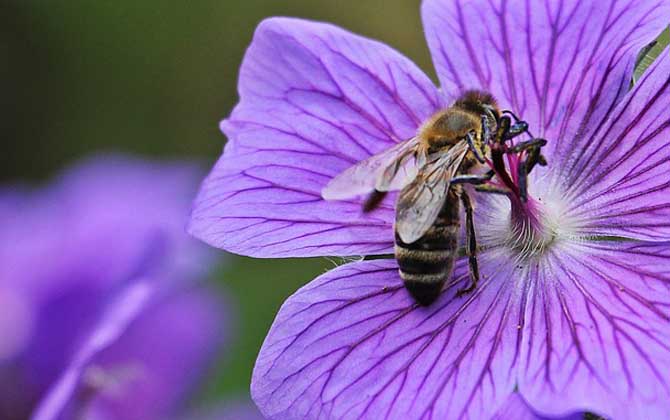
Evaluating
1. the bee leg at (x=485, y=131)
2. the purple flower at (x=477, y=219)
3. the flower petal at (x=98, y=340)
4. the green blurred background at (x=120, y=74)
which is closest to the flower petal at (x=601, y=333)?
the purple flower at (x=477, y=219)

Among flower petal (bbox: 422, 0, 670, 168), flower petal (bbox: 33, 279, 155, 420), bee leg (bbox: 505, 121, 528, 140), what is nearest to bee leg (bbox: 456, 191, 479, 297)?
bee leg (bbox: 505, 121, 528, 140)

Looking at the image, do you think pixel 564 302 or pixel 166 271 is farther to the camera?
pixel 166 271

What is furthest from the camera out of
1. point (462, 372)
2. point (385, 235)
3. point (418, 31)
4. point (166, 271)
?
point (418, 31)

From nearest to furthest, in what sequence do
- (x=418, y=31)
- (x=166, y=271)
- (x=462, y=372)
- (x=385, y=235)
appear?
(x=462, y=372), (x=385, y=235), (x=166, y=271), (x=418, y=31)

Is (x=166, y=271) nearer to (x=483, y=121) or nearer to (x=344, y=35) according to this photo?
(x=344, y=35)

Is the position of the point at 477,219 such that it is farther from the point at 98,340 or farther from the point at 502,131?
the point at 98,340

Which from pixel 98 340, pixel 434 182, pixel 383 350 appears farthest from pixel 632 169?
pixel 98 340

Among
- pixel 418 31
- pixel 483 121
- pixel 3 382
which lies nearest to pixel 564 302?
pixel 483 121

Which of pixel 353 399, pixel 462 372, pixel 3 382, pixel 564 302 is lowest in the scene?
pixel 3 382
